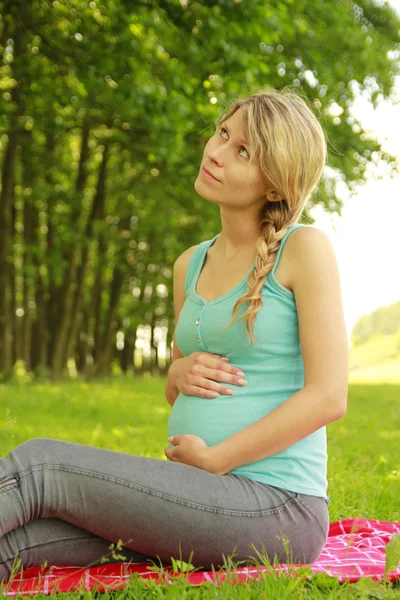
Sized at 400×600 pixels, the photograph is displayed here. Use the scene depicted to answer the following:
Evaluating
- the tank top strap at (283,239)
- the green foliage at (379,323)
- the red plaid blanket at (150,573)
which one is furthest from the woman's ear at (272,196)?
the green foliage at (379,323)

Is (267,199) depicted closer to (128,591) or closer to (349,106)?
(128,591)

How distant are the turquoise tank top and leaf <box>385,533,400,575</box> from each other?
31 cm

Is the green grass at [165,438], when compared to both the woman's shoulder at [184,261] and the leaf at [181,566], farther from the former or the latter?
the woman's shoulder at [184,261]

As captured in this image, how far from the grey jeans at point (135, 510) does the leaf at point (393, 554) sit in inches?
11.4

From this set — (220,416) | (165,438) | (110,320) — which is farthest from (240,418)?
(110,320)

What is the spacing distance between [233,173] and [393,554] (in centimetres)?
154

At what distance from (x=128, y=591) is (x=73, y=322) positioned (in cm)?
1395

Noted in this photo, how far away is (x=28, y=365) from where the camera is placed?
617 inches

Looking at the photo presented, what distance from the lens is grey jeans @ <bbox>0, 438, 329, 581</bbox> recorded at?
2.44 meters

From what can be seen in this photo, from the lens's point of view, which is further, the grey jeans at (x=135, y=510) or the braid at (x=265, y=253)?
the braid at (x=265, y=253)

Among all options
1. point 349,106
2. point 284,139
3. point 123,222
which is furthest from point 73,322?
point 284,139

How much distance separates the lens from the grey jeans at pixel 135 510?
244cm

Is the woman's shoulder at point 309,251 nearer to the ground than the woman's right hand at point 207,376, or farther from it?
farther from it

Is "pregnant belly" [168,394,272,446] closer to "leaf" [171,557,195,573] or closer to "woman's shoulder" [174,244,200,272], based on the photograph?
"leaf" [171,557,195,573]
